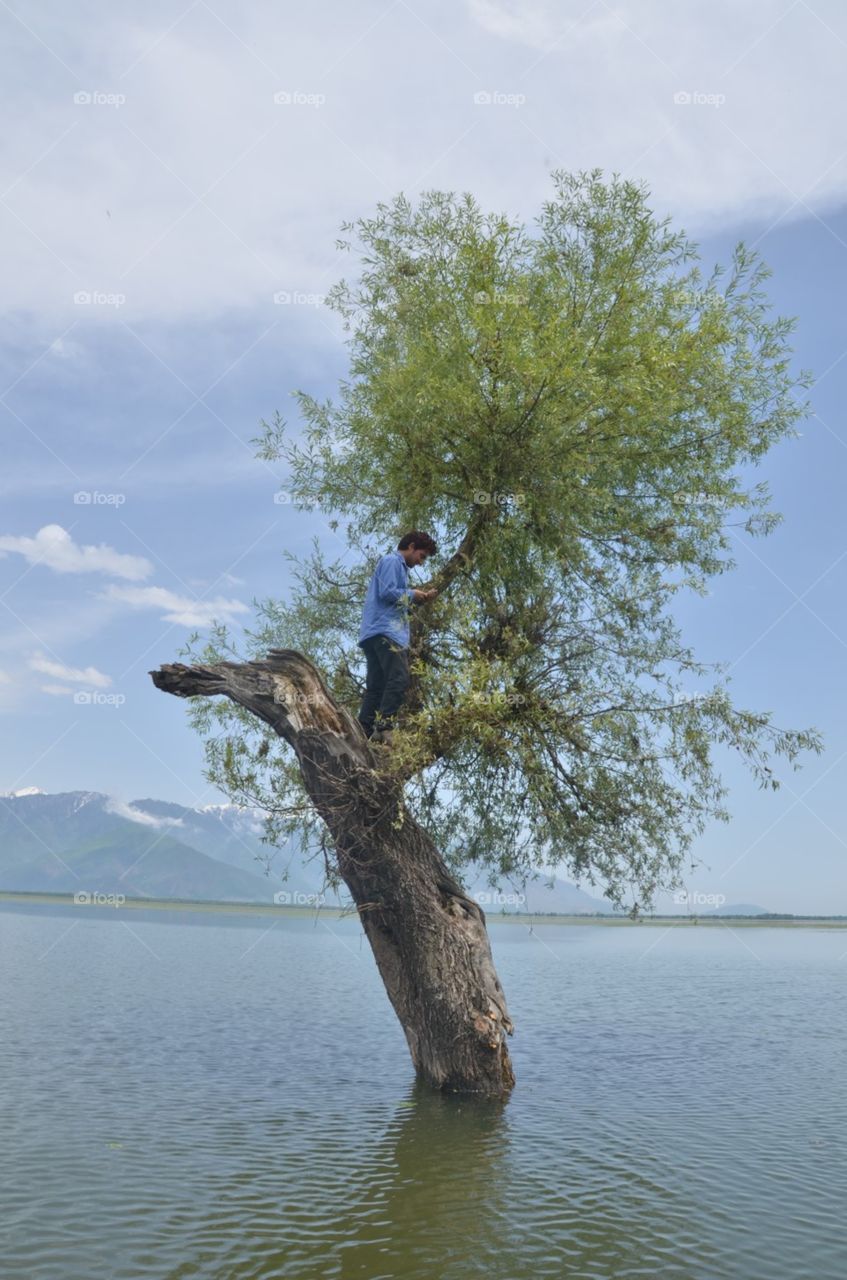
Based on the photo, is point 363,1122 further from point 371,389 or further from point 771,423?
point 771,423

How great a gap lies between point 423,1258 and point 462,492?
1222 centimetres

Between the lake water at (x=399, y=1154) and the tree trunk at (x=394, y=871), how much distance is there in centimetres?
101

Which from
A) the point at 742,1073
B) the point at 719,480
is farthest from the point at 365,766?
the point at 742,1073

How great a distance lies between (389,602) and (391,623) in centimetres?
36

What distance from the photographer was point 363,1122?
50.8ft

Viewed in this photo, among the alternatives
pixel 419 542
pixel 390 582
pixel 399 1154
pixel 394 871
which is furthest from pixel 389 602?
pixel 399 1154

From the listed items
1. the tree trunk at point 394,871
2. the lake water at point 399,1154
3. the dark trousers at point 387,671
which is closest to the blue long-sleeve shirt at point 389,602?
the dark trousers at point 387,671

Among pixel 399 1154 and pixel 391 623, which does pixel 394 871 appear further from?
pixel 399 1154

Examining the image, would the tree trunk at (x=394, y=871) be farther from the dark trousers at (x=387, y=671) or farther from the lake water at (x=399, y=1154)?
the lake water at (x=399, y=1154)

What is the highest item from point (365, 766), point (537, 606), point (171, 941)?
point (537, 606)

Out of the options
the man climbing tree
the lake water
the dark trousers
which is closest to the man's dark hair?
the man climbing tree

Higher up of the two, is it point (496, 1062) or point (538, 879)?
point (538, 879)

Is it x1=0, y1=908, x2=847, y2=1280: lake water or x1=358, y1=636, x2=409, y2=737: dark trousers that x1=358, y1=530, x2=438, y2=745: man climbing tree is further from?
x1=0, y1=908, x2=847, y2=1280: lake water

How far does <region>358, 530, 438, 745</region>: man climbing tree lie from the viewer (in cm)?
1562
